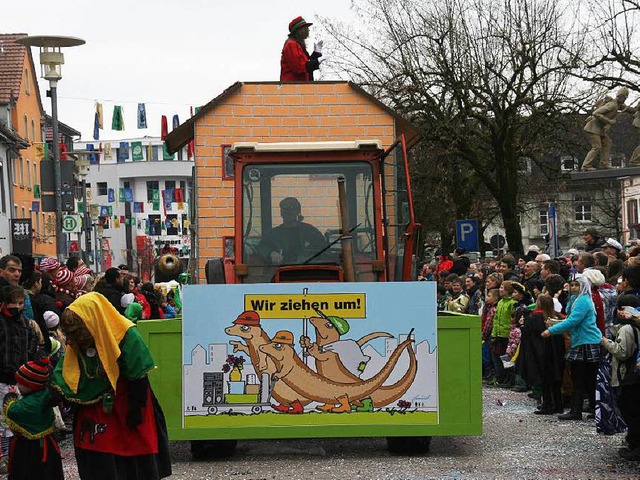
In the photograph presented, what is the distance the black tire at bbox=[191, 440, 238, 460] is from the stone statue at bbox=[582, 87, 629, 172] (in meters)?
10.8

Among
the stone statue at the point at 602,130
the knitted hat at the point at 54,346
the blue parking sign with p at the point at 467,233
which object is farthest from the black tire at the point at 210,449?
the blue parking sign with p at the point at 467,233

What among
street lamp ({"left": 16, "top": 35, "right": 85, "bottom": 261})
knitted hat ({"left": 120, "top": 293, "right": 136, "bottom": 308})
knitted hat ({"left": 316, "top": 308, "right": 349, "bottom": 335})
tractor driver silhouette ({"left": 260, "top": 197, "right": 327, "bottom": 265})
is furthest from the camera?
street lamp ({"left": 16, "top": 35, "right": 85, "bottom": 261})

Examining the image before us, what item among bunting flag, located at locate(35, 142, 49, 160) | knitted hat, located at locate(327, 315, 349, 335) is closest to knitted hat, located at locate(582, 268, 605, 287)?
knitted hat, located at locate(327, 315, 349, 335)

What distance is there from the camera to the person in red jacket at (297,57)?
15633 mm

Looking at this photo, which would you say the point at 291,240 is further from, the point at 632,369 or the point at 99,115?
the point at 99,115

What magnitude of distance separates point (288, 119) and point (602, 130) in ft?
26.0

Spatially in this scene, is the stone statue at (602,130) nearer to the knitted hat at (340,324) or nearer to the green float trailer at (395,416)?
the green float trailer at (395,416)

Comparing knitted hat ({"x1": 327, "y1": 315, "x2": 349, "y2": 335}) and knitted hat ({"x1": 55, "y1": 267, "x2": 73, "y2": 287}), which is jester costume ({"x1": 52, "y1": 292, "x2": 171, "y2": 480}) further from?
knitted hat ({"x1": 55, "y1": 267, "x2": 73, "y2": 287})

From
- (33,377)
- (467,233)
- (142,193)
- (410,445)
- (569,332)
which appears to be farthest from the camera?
(142,193)

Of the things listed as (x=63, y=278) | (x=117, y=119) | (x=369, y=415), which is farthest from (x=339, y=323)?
(x=117, y=119)

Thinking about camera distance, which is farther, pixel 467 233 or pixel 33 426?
pixel 467 233

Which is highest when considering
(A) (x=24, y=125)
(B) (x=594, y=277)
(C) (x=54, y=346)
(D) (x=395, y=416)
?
(A) (x=24, y=125)

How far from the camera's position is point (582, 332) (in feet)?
44.5

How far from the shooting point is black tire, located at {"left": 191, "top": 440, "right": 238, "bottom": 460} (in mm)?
11836
